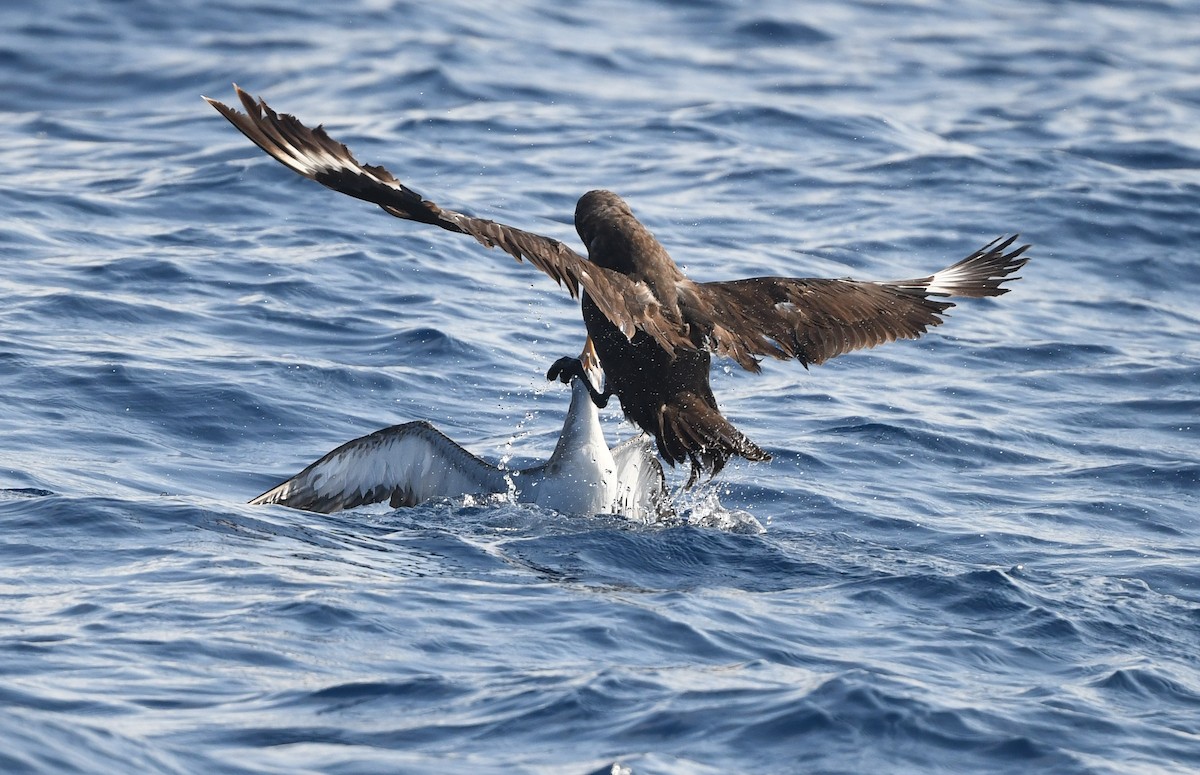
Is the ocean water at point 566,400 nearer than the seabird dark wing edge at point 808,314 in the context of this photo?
Yes

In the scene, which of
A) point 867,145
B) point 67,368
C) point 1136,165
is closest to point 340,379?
point 67,368

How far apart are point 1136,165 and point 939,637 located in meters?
11.7

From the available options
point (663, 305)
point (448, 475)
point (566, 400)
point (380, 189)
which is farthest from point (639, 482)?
point (380, 189)

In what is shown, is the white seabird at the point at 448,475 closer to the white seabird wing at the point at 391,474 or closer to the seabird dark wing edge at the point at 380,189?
the white seabird wing at the point at 391,474

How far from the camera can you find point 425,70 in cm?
1972

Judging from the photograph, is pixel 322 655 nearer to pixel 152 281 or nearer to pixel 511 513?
pixel 511 513

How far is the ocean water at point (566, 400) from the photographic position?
606 centimetres

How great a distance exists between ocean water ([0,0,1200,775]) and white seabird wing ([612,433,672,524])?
256mm

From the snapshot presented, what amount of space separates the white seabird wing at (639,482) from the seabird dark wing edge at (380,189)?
147 centimetres

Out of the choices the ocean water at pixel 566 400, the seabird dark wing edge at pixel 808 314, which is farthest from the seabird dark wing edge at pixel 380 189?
the ocean water at pixel 566 400

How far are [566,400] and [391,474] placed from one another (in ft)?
9.25

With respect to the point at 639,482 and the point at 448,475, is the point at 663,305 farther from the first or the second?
the point at 448,475

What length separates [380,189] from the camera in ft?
24.5

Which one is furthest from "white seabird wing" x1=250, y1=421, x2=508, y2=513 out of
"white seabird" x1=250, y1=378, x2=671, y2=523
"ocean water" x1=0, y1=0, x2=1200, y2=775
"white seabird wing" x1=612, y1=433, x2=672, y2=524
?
"white seabird wing" x1=612, y1=433, x2=672, y2=524
